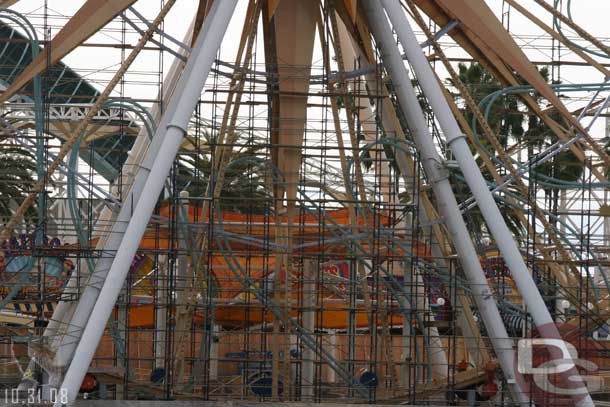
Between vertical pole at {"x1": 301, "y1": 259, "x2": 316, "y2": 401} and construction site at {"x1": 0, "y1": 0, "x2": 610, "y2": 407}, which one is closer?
construction site at {"x1": 0, "y1": 0, "x2": 610, "y2": 407}

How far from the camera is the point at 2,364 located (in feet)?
90.8

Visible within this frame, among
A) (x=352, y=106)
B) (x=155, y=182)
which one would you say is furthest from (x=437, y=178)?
(x=155, y=182)

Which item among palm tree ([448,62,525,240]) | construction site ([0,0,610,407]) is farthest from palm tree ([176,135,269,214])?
palm tree ([448,62,525,240])

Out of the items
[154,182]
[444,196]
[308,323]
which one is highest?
[444,196]

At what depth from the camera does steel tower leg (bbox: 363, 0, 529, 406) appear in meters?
24.0

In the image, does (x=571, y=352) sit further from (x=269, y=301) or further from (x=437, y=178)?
(x=269, y=301)

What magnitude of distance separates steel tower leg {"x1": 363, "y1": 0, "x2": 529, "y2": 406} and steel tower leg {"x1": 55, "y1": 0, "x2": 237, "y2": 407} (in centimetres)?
361

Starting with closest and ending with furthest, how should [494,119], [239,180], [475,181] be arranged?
[475,181], [239,180], [494,119]

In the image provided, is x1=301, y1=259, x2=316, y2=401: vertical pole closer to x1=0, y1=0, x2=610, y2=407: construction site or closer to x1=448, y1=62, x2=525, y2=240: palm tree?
x1=0, y1=0, x2=610, y2=407: construction site

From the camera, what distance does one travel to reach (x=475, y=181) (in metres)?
23.8

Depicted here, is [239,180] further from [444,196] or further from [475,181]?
[475,181]

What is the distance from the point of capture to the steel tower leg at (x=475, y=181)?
23250mm

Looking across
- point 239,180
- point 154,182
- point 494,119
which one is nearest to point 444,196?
point 154,182

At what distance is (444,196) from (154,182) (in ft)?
17.8
